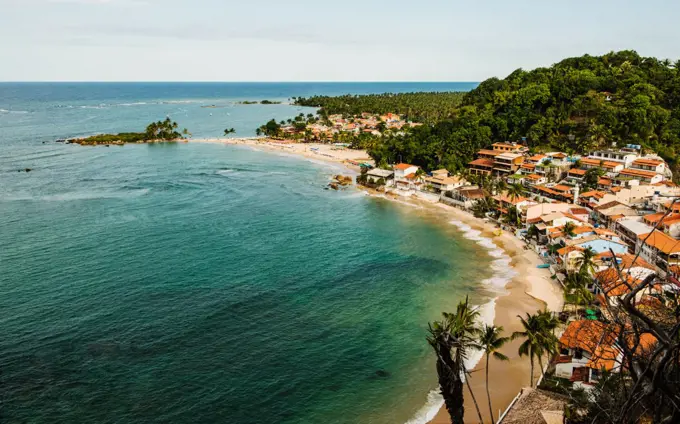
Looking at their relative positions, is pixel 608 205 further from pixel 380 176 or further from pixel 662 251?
pixel 380 176

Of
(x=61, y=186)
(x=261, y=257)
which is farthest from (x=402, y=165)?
(x=61, y=186)

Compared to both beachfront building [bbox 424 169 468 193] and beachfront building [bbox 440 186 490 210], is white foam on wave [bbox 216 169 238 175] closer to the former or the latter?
beachfront building [bbox 424 169 468 193]

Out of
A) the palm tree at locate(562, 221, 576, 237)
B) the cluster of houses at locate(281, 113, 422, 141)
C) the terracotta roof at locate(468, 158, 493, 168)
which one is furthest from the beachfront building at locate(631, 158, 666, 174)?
the cluster of houses at locate(281, 113, 422, 141)

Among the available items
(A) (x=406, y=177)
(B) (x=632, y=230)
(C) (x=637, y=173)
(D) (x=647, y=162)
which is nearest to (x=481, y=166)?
(A) (x=406, y=177)

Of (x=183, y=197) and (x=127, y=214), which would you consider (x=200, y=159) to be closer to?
(x=183, y=197)

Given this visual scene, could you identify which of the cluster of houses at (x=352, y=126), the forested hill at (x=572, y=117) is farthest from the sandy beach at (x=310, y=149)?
the forested hill at (x=572, y=117)
